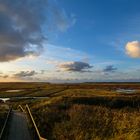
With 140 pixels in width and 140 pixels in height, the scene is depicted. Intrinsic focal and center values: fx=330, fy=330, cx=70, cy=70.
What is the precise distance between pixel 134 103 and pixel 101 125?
28.1 m

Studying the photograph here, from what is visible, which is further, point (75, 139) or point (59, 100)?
point (59, 100)

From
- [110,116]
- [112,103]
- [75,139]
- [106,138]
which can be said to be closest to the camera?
[106,138]

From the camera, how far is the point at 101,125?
17.9 metres

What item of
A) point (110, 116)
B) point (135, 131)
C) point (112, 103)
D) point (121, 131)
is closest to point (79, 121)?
point (110, 116)

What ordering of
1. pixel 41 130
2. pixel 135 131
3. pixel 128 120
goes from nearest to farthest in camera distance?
pixel 135 131 → pixel 128 120 → pixel 41 130

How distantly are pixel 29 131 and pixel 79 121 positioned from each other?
391cm

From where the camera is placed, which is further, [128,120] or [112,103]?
[112,103]

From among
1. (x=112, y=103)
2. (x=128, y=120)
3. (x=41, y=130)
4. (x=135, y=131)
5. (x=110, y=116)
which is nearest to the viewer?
(x=135, y=131)

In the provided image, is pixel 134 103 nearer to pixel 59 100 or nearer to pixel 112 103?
pixel 112 103

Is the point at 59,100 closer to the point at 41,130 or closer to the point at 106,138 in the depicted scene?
the point at 41,130

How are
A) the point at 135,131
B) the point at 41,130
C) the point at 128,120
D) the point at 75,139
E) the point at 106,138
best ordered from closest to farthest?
the point at 135,131
the point at 106,138
the point at 75,139
the point at 128,120
the point at 41,130

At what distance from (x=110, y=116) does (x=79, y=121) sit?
192cm

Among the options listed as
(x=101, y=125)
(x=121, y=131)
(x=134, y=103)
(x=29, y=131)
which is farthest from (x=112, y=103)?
(x=121, y=131)

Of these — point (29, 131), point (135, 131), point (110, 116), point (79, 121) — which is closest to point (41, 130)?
point (29, 131)
